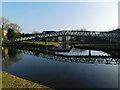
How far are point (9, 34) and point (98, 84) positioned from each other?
5198 centimetres

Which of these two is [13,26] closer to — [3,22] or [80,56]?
[3,22]

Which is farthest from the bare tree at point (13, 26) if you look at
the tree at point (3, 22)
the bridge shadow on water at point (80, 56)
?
the bridge shadow on water at point (80, 56)

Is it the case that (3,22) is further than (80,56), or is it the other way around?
(3,22)

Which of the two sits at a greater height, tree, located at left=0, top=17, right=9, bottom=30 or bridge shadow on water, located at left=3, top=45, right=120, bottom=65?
tree, located at left=0, top=17, right=9, bottom=30

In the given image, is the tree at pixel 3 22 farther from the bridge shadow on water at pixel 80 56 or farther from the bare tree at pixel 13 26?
the bridge shadow on water at pixel 80 56

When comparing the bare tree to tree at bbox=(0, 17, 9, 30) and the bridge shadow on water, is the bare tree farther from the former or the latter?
the bridge shadow on water

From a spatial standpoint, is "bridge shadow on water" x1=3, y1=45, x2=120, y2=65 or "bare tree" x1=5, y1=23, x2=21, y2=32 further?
"bare tree" x1=5, y1=23, x2=21, y2=32

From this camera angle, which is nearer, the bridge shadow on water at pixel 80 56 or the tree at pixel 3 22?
the bridge shadow on water at pixel 80 56

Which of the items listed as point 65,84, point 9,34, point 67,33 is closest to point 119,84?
point 65,84

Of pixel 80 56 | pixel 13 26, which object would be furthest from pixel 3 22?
pixel 80 56

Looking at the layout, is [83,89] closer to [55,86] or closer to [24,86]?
[55,86]

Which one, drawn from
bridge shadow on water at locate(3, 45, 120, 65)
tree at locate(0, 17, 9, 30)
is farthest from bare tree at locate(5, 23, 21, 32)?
bridge shadow on water at locate(3, 45, 120, 65)

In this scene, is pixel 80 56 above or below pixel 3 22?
below

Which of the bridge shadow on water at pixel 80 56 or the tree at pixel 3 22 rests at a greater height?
the tree at pixel 3 22
